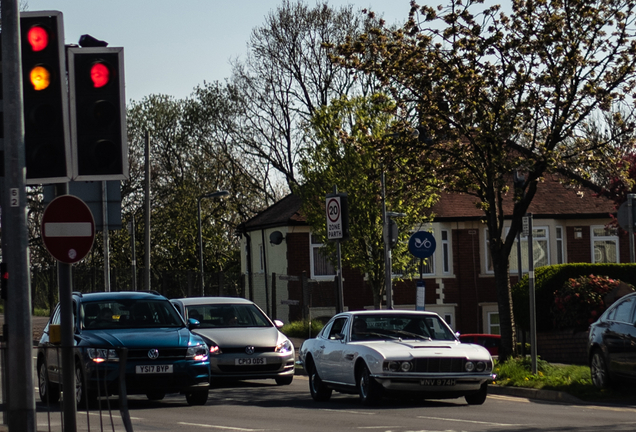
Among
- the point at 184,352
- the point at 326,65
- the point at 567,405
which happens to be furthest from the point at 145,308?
the point at 326,65

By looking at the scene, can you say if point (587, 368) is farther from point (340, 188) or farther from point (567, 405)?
point (340, 188)

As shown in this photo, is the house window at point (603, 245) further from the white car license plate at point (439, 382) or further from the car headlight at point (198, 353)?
the car headlight at point (198, 353)

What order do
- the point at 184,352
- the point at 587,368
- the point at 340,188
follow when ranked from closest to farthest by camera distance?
the point at 184,352
the point at 587,368
the point at 340,188

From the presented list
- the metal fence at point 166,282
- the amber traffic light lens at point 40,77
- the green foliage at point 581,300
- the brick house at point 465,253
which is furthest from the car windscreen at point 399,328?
the brick house at point 465,253

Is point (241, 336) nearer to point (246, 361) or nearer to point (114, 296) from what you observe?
point (246, 361)

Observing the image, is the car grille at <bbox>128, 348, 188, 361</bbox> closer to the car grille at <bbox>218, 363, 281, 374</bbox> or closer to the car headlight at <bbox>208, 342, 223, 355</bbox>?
the car headlight at <bbox>208, 342, 223, 355</bbox>

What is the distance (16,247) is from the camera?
9.70 m

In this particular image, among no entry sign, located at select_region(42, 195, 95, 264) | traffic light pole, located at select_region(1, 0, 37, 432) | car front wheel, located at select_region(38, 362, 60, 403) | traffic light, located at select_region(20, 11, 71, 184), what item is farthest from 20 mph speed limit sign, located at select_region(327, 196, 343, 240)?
traffic light pole, located at select_region(1, 0, 37, 432)

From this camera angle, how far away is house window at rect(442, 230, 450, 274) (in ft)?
145

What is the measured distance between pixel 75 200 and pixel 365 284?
111 ft

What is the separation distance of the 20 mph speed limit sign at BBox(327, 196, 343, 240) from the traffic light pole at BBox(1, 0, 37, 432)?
11050mm

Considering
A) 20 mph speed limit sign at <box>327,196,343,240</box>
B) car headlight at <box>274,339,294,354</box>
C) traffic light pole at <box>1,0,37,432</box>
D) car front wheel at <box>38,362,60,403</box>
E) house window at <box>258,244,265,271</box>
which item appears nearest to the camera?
traffic light pole at <box>1,0,37,432</box>

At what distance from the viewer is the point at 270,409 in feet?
50.4

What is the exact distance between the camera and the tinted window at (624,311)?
54.1ft
